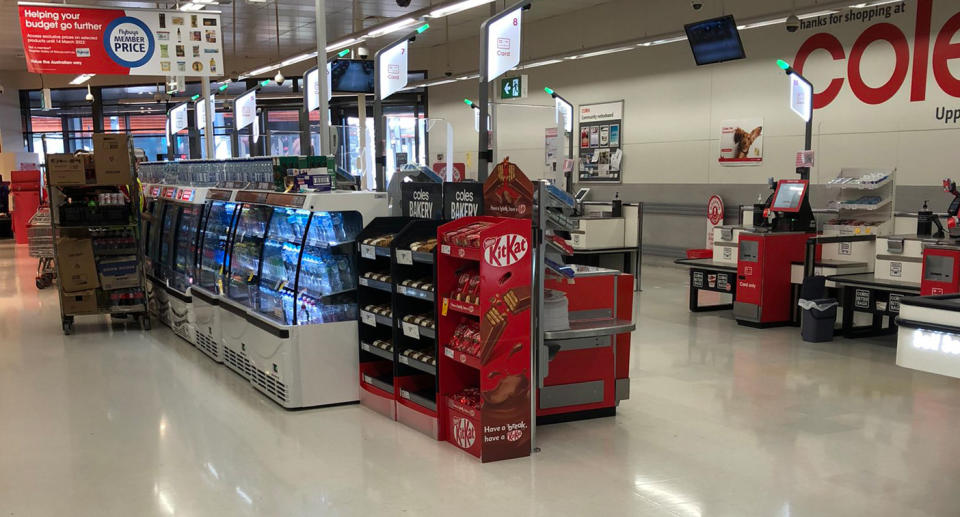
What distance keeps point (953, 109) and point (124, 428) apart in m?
9.83

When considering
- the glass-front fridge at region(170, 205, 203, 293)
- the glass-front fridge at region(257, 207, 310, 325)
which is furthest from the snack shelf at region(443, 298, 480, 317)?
the glass-front fridge at region(170, 205, 203, 293)

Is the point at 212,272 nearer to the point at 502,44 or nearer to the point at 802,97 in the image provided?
the point at 502,44

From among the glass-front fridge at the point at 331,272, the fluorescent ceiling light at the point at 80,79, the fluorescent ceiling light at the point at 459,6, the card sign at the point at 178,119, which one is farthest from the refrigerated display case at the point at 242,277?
the fluorescent ceiling light at the point at 80,79

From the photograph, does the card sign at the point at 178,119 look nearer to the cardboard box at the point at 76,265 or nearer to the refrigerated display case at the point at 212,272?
the cardboard box at the point at 76,265

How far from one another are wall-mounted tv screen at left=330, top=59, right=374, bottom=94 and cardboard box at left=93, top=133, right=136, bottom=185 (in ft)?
10.0

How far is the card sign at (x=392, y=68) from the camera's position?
6676 mm

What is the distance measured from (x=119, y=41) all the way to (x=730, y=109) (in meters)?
9.06

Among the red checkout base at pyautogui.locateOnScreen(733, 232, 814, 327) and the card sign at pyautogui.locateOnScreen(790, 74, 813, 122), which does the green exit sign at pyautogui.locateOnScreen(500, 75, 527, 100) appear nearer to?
the card sign at pyautogui.locateOnScreen(790, 74, 813, 122)

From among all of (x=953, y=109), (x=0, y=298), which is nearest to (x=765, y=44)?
(x=953, y=109)

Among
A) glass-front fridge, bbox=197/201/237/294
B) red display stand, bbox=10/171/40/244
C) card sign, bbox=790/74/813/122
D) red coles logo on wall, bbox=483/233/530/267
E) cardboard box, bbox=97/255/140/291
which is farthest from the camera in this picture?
red display stand, bbox=10/171/40/244

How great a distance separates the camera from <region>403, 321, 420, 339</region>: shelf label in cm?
493

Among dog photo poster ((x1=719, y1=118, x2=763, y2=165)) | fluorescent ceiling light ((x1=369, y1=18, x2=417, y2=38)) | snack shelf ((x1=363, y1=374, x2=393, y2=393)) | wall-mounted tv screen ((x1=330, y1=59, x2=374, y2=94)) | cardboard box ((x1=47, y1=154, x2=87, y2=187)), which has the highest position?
fluorescent ceiling light ((x1=369, y1=18, x2=417, y2=38))

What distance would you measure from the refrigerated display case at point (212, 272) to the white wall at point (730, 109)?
840 centimetres

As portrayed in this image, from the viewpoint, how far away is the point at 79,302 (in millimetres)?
8320
